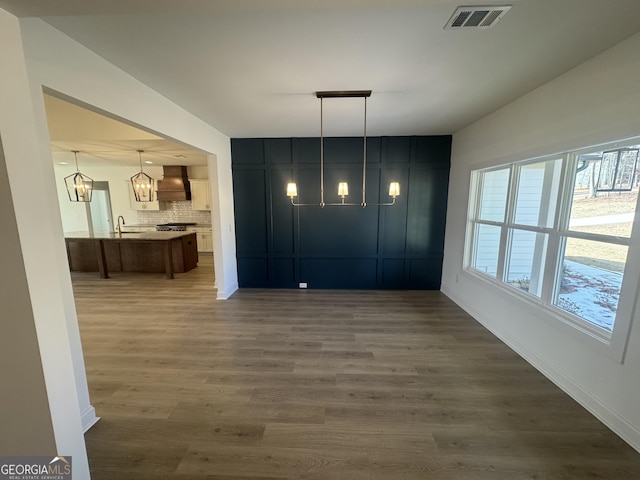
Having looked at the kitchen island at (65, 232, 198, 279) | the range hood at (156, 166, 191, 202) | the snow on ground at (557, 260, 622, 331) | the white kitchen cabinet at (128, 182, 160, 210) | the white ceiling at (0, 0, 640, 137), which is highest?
the white ceiling at (0, 0, 640, 137)

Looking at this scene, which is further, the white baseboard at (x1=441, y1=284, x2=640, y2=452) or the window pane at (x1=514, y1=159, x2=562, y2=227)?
the window pane at (x1=514, y1=159, x2=562, y2=227)

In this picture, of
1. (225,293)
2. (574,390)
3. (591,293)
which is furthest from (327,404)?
(225,293)

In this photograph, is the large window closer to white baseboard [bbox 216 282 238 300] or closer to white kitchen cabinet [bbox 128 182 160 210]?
white baseboard [bbox 216 282 238 300]

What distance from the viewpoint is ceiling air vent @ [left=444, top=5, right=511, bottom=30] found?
4.42 ft

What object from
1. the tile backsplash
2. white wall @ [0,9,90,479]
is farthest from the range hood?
white wall @ [0,9,90,479]

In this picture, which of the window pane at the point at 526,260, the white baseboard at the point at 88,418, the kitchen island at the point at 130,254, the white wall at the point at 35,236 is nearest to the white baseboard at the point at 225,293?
the kitchen island at the point at 130,254

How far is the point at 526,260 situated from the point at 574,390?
4.15 feet

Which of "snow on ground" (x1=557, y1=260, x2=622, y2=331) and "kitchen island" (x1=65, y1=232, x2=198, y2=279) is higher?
"snow on ground" (x1=557, y1=260, x2=622, y2=331)

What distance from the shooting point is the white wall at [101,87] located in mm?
1453

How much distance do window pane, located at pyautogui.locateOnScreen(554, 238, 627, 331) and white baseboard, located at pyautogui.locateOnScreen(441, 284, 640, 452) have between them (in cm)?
56

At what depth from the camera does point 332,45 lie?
172 centimetres

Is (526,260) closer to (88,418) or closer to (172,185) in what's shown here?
(88,418)

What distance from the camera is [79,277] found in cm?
519

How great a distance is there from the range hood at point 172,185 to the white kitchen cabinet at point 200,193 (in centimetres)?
26
